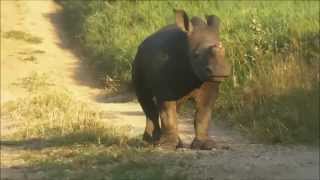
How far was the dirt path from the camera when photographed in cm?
805

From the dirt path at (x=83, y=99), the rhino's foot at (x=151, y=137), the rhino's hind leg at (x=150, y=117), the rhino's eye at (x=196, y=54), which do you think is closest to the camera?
the dirt path at (x=83, y=99)

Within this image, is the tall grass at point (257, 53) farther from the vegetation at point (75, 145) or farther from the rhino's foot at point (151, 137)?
the vegetation at point (75, 145)

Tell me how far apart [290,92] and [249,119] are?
70cm

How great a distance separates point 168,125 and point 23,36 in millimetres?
18099

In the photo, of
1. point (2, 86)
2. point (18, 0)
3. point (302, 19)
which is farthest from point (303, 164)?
point (18, 0)

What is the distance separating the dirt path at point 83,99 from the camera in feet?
26.4

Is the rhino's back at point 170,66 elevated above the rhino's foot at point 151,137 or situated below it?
above

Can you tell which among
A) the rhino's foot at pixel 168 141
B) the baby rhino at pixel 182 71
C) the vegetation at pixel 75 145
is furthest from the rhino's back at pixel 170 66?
the vegetation at pixel 75 145

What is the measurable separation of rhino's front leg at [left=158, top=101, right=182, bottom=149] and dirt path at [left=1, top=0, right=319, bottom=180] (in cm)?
38

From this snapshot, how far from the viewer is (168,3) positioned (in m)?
20.9

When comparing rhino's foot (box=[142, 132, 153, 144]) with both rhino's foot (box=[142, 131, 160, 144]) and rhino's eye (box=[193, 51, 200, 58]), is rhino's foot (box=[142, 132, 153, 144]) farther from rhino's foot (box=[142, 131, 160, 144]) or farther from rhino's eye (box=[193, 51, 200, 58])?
rhino's eye (box=[193, 51, 200, 58])

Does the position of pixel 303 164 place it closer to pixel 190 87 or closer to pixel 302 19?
pixel 190 87

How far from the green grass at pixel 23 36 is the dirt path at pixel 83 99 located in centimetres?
26

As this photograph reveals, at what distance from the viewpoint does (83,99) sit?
55.3 feet
